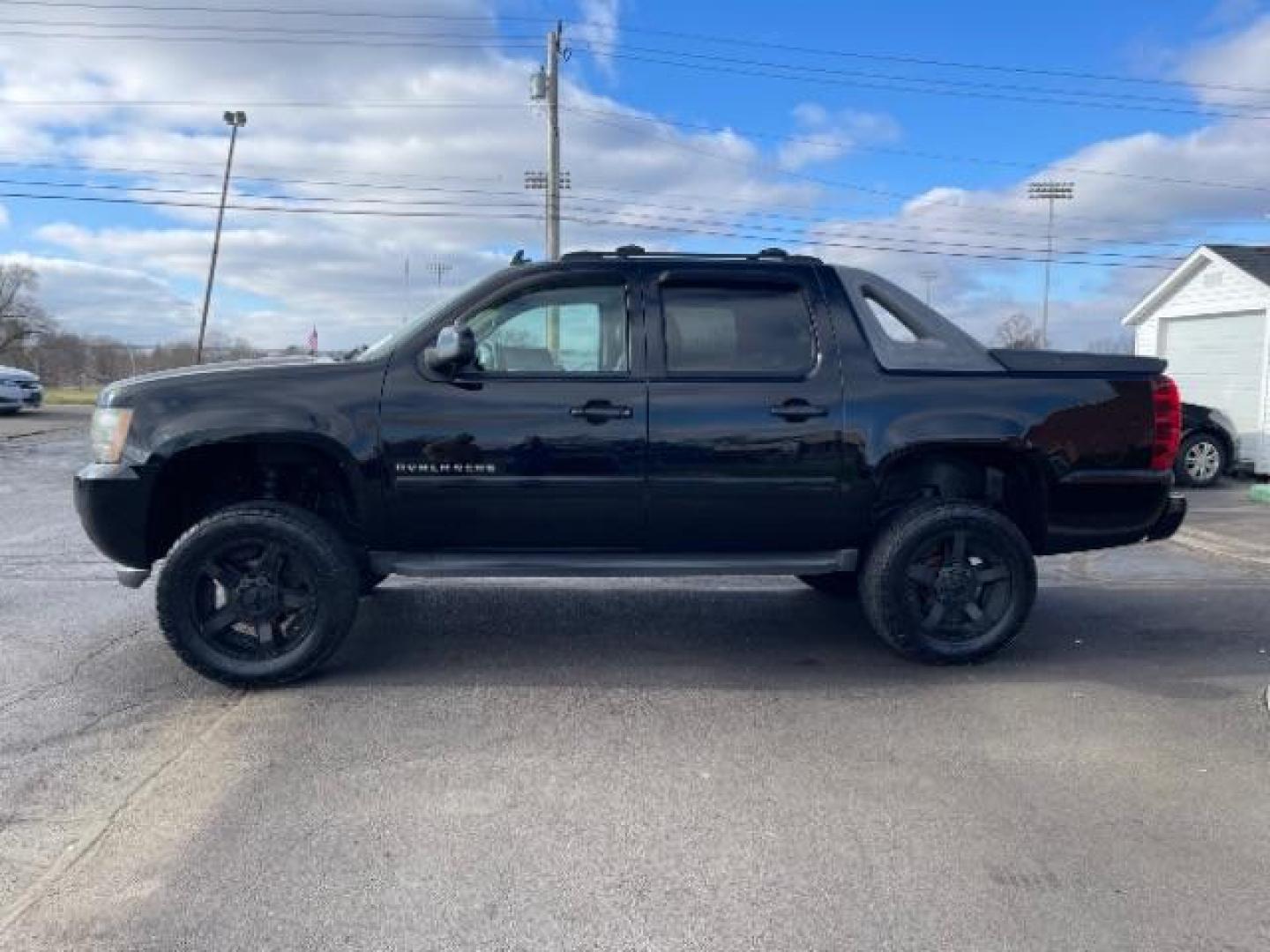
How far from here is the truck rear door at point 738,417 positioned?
496cm

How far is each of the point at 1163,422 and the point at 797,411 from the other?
1.88 m

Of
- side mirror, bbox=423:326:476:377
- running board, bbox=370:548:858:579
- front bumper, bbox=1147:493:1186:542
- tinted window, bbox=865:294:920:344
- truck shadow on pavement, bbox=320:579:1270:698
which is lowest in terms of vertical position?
truck shadow on pavement, bbox=320:579:1270:698

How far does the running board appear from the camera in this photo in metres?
4.97

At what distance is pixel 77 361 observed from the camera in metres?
60.3

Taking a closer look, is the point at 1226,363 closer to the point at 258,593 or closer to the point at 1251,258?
the point at 1251,258

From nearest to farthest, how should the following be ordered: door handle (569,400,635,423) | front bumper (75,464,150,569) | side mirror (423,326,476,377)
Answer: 1. side mirror (423,326,476,377)
2. front bumper (75,464,150,569)
3. door handle (569,400,635,423)

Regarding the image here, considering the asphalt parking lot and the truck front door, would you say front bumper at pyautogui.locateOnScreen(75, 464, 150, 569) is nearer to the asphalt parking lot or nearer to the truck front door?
the asphalt parking lot

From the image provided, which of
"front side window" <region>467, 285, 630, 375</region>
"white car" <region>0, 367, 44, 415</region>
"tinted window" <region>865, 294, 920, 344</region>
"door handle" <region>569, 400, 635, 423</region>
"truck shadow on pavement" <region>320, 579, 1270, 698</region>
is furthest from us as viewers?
"white car" <region>0, 367, 44, 415</region>

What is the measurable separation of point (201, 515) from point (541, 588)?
94.6 inches

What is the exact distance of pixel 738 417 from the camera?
4961 millimetres

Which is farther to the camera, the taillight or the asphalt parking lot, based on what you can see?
the taillight

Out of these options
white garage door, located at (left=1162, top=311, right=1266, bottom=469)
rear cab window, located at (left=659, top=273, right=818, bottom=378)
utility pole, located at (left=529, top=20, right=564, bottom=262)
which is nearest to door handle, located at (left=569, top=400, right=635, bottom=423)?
rear cab window, located at (left=659, top=273, right=818, bottom=378)

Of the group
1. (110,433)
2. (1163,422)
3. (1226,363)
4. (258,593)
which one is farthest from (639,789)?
(1226,363)

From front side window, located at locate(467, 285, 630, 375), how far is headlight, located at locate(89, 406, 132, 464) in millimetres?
1646
